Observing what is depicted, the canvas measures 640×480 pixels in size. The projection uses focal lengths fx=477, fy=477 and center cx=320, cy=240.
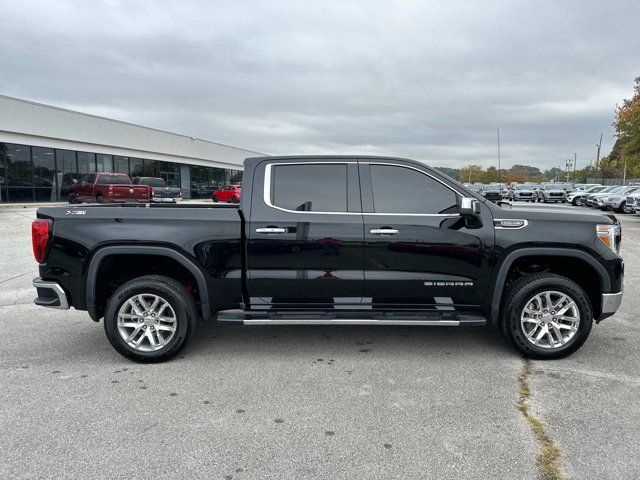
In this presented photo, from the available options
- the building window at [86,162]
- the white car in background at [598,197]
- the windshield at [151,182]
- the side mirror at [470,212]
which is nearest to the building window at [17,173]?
the building window at [86,162]

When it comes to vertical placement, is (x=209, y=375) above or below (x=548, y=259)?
below

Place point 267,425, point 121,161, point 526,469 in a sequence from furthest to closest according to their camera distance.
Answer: point 121,161
point 267,425
point 526,469

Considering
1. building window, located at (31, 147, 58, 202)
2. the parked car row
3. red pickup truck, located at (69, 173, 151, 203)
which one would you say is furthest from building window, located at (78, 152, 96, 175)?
Result: the parked car row

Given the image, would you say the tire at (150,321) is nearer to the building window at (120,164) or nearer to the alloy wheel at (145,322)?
the alloy wheel at (145,322)

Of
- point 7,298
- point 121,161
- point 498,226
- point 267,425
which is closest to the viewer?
point 267,425

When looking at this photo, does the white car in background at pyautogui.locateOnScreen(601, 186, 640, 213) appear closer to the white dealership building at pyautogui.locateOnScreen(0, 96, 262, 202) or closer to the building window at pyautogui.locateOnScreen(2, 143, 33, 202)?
the white dealership building at pyautogui.locateOnScreen(0, 96, 262, 202)

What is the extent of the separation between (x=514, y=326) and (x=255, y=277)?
7.98ft

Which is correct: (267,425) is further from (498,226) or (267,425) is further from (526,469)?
(498,226)

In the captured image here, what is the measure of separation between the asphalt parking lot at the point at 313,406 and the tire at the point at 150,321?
0.48ft

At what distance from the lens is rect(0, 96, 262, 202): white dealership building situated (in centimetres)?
2484

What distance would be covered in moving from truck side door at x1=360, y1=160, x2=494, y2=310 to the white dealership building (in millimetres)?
26096

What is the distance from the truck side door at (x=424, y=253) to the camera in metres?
4.35

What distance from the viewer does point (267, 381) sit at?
3998 millimetres

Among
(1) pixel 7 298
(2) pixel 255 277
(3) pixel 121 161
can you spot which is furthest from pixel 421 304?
(3) pixel 121 161
